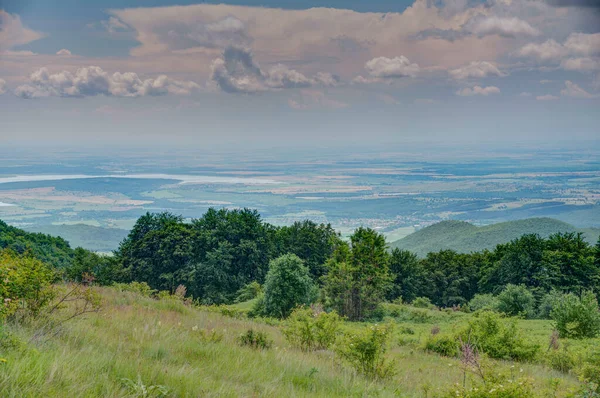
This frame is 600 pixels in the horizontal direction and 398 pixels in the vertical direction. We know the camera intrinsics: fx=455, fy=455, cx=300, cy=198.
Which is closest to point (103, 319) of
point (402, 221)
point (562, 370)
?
point (562, 370)

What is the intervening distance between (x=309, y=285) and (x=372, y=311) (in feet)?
20.9

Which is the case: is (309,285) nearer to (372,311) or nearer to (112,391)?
(372,311)

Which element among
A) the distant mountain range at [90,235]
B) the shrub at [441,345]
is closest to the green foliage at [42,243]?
the distant mountain range at [90,235]

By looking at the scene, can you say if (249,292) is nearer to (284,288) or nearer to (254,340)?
(284,288)

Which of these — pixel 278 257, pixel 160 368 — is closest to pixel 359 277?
pixel 278 257

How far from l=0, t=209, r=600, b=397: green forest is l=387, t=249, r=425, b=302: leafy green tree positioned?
0.16m

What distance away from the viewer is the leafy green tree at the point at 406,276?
50.2m

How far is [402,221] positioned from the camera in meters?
144

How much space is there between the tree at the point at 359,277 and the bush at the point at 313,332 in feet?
79.8

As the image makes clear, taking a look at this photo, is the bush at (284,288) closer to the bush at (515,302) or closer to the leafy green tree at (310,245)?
the bush at (515,302)

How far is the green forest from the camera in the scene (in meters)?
5.48

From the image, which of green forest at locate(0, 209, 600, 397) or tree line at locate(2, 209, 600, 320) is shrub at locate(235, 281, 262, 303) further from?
tree line at locate(2, 209, 600, 320)

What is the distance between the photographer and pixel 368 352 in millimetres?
7074

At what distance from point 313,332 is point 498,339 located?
891 centimetres
